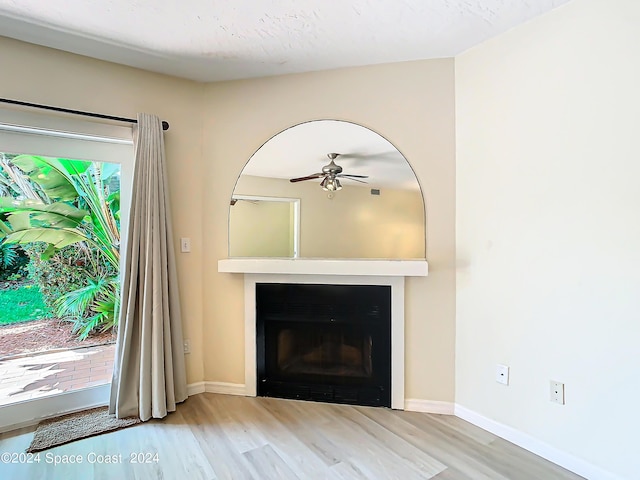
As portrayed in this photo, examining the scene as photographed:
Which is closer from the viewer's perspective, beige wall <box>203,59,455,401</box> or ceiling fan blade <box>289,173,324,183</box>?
beige wall <box>203,59,455,401</box>

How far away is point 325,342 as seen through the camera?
2.64 meters

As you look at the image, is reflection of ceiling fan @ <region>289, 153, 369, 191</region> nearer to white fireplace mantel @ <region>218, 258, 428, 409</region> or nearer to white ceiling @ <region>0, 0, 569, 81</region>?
white fireplace mantel @ <region>218, 258, 428, 409</region>

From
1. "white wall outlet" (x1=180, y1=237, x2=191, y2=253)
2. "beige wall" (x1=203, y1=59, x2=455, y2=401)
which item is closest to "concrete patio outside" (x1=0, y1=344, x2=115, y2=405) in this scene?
"beige wall" (x1=203, y1=59, x2=455, y2=401)

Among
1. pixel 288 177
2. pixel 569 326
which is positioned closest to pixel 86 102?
pixel 288 177

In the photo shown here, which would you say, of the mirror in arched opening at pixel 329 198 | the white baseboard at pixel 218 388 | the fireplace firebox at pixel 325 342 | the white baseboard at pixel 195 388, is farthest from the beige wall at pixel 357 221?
the white baseboard at pixel 195 388

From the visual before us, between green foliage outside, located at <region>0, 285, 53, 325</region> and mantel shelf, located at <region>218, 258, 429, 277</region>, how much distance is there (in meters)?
1.14

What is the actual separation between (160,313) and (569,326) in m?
2.39

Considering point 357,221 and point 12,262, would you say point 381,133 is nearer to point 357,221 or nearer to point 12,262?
point 357,221

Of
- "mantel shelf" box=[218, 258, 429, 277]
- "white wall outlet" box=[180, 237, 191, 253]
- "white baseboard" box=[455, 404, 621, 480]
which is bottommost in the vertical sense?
"white baseboard" box=[455, 404, 621, 480]

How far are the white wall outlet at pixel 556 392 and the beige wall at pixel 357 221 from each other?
1.00 metres

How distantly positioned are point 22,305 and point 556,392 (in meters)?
3.17

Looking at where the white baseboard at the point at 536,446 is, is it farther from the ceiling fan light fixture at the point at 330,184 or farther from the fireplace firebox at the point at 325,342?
the ceiling fan light fixture at the point at 330,184

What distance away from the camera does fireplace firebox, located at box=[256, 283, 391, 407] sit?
8.13 ft

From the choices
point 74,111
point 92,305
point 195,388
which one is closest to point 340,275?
point 195,388
